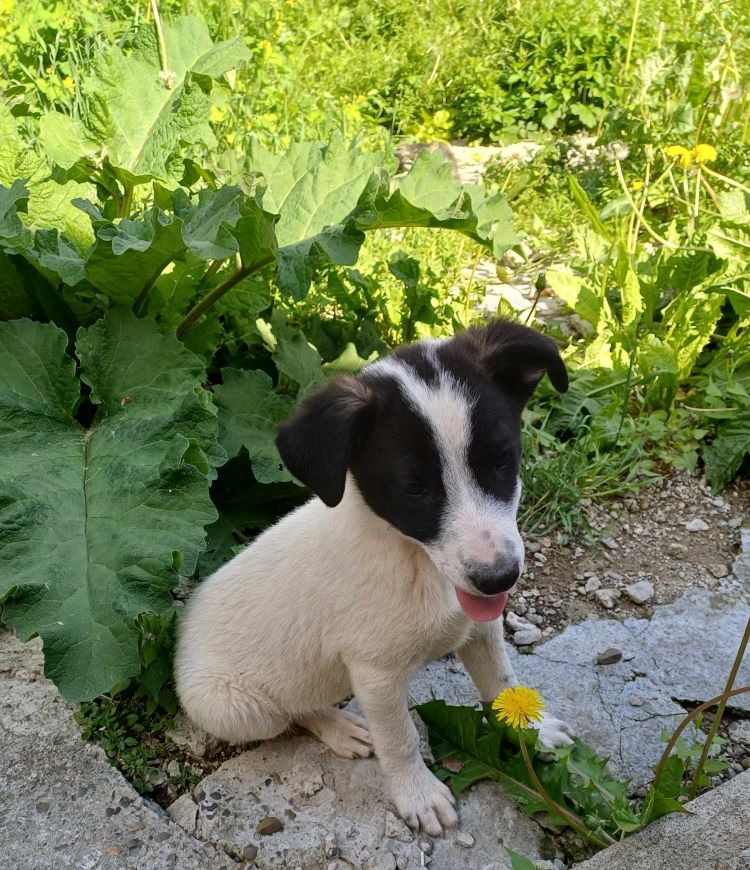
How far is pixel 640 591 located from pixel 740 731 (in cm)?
66

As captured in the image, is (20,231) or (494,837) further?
(20,231)

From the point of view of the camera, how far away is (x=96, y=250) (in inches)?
112

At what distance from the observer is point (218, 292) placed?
325 centimetres

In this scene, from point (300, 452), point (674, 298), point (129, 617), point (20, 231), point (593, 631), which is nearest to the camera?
point (300, 452)

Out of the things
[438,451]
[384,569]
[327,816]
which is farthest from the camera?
[327,816]

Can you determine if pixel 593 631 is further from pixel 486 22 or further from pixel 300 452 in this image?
pixel 486 22

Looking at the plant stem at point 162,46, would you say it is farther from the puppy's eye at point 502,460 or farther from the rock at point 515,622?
the rock at point 515,622

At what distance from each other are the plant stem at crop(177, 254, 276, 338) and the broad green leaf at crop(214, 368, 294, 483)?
0.72 ft

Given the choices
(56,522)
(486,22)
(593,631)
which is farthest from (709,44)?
(56,522)

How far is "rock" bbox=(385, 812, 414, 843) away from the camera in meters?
2.47

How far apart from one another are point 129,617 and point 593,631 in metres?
1.59

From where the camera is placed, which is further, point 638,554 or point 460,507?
point 638,554

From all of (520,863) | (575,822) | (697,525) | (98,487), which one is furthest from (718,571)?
(98,487)

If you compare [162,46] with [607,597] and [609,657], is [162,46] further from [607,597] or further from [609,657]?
[609,657]
